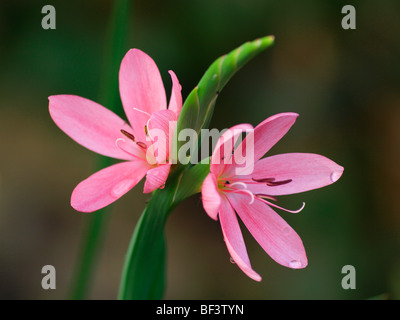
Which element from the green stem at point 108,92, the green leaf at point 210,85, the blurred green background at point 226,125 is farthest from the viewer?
the blurred green background at point 226,125

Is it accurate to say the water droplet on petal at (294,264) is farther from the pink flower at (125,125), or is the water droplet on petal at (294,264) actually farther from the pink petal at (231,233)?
the pink flower at (125,125)

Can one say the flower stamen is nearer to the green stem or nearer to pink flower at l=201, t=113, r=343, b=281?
pink flower at l=201, t=113, r=343, b=281

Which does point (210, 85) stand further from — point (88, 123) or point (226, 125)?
point (226, 125)

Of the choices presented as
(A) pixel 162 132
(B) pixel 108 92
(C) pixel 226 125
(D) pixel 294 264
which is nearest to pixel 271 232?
(D) pixel 294 264

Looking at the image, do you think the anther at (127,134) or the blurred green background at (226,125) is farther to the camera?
the blurred green background at (226,125)

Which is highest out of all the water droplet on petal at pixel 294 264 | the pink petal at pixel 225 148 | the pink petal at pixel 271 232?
the pink petal at pixel 225 148

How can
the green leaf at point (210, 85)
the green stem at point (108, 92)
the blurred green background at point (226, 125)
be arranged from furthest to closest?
the blurred green background at point (226, 125) < the green stem at point (108, 92) < the green leaf at point (210, 85)

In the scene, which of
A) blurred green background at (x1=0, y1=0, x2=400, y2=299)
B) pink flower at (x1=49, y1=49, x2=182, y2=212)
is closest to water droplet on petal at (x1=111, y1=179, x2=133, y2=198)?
pink flower at (x1=49, y1=49, x2=182, y2=212)

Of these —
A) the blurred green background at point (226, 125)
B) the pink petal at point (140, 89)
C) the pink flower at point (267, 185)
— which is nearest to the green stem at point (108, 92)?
the pink petal at point (140, 89)
